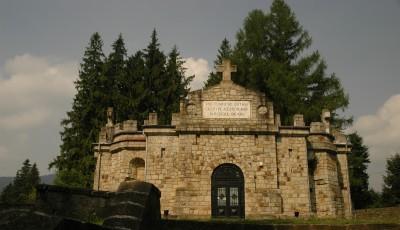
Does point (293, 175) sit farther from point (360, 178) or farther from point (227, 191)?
point (360, 178)

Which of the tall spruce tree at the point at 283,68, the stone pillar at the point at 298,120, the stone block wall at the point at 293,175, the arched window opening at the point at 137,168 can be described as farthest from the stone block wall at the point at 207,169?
the tall spruce tree at the point at 283,68

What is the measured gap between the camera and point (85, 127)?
36125mm

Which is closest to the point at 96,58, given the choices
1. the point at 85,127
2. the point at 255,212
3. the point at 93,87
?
the point at 93,87

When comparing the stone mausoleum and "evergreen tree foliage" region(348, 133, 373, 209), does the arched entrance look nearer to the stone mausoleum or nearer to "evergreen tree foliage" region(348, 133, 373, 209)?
the stone mausoleum

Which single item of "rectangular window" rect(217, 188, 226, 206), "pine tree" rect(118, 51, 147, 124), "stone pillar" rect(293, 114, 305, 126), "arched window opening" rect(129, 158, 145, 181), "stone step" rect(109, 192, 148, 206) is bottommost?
"stone step" rect(109, 192, 148, 206)

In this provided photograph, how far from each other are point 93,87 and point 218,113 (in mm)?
19105

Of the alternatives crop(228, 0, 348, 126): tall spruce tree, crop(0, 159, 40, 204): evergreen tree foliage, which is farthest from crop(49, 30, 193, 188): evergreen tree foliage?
crop(0, 159, 40, 204): evergreen tree foliage

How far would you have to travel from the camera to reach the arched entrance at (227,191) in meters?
19.7

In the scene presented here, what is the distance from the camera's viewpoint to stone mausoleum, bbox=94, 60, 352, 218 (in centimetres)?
1967

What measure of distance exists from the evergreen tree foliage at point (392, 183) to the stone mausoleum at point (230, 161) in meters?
21.1

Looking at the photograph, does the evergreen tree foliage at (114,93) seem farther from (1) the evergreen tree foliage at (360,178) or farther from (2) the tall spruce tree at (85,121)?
(1) the evergreen tree foliage at (360,178)

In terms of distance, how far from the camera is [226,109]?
20.9 meters

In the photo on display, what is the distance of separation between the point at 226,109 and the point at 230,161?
257cm

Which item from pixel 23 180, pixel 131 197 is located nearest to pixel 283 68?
pixel 131 197
